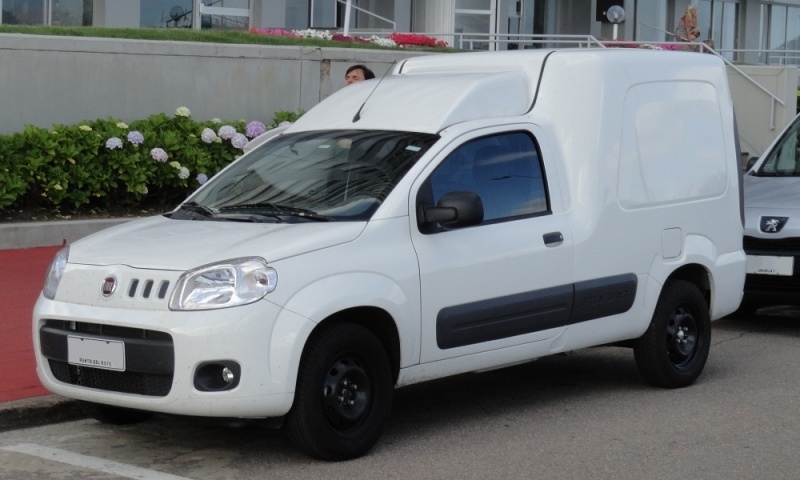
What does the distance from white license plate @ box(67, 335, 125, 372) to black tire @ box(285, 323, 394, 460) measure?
0.84m

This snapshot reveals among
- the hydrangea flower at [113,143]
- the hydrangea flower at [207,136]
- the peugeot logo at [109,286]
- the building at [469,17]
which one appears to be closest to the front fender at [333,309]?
the peugeot logo at [109,286]

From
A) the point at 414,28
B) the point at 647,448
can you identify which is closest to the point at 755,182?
the point at 647,448

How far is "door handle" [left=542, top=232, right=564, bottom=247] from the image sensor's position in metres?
7.13

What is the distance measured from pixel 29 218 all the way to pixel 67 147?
80cm

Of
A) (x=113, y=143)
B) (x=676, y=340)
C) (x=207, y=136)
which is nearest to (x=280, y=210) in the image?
(x=676, y=340)

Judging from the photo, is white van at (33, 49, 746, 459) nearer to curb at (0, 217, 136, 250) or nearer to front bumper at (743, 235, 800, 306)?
front bumper at (743, 235, 800, 306)

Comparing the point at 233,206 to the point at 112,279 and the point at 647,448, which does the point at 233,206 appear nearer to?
the point at 112,279

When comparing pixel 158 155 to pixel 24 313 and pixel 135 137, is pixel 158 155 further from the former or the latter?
pixel 24 313

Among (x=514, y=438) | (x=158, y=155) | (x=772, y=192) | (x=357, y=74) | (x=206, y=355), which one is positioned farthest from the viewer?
(x=158, y=155)

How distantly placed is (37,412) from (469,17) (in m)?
24.5

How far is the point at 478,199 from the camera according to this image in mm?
6633

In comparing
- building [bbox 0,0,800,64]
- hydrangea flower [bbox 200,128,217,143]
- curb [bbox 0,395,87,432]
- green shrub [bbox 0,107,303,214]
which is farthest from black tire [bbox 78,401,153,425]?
building [bbox 0,0,800,64]

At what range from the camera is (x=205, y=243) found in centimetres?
620

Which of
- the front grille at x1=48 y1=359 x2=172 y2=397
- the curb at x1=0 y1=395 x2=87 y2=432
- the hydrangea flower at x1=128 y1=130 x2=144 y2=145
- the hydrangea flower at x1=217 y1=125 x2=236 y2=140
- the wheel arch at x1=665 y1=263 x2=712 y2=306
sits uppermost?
the hydrangea flower at x1=217 y1=125 x2=236 y2=140
